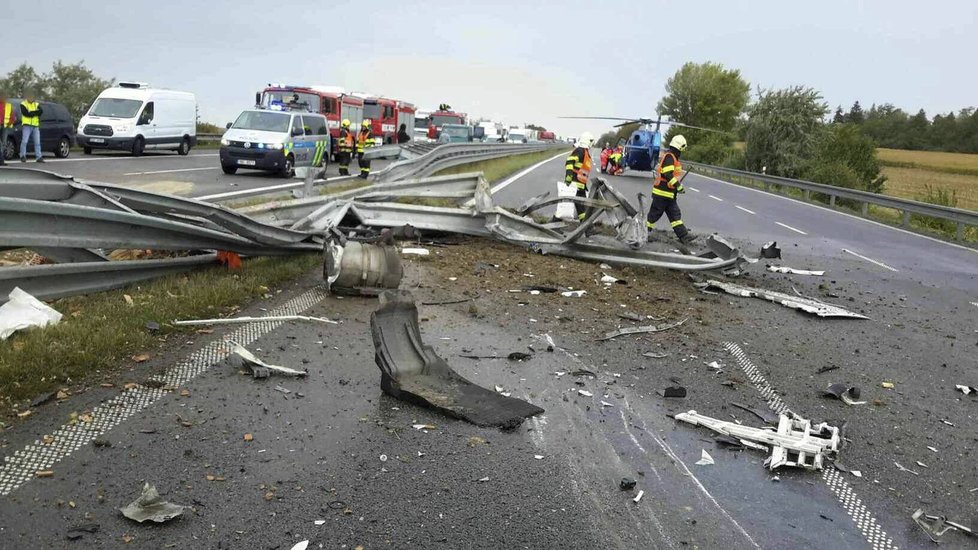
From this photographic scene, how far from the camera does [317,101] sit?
32250 mm

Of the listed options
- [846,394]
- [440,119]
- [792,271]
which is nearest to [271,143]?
[792,271]

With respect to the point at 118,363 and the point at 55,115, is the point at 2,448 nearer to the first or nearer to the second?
the point at 118,363

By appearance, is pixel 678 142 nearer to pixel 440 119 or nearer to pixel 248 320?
pixel 248 320

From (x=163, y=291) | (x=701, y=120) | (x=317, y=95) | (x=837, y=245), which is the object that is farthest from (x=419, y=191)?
(x=701, y=120)

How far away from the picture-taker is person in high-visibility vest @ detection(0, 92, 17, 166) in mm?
18367

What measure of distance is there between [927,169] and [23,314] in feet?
241

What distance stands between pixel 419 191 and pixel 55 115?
54.9 ft

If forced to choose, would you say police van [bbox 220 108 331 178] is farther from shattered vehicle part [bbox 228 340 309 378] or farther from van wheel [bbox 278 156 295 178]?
shattered vehicle part [bbox 228 340 309 378]

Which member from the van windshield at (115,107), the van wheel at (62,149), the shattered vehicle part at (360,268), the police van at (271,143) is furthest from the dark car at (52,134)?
the shattered vehicle part at (360,268)

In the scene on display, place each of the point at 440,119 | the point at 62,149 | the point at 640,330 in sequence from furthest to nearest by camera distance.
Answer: the point at 440,119, the point at 62,149, the point at 640,330

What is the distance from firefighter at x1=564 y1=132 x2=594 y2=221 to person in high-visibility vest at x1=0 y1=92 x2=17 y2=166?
44.8 ft

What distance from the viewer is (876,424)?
4707 mm

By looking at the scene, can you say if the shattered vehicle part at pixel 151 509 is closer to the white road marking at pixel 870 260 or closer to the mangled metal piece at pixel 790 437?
the mangled metal piece at pixel 790 437

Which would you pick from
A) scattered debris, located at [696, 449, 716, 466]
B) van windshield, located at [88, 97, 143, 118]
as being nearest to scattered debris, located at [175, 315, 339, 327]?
scattered debris, located at [696, 449, 716, 466]
